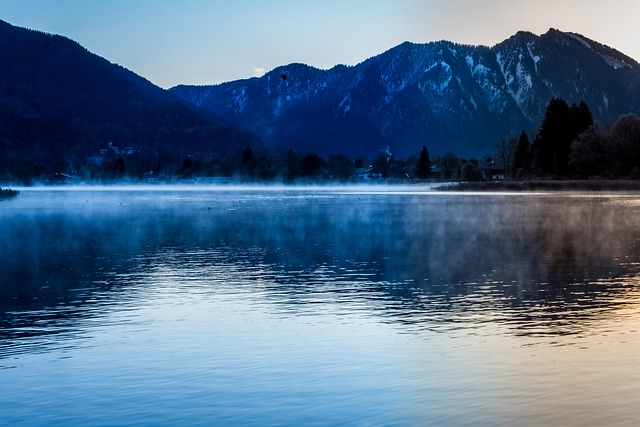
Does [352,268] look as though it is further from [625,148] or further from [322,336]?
[625,148]

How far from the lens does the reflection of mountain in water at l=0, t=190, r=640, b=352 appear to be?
2820 cm

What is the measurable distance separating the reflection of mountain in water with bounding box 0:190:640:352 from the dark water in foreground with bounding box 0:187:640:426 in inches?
6.7

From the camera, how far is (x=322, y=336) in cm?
2372

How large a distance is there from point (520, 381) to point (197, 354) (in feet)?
26.5

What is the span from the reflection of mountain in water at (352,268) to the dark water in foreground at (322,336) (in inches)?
6.7

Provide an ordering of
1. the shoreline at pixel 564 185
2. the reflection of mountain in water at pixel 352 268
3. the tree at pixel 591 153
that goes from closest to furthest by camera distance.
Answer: the reflection of mountain in water at pixel 352 268 → the shoreline at pixel 564 185 → the tree at pixel 591 153

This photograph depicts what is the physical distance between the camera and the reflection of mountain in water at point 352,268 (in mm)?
28203

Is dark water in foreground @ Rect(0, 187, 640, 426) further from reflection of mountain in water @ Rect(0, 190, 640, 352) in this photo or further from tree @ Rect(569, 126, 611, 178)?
tree @ Rect(569, 126, 611, 178)

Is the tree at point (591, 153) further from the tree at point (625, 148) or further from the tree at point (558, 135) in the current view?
the tree at point (558, 135)

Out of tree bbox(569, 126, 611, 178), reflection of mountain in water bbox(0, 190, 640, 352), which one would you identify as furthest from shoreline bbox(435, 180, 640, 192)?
reflection of mountain in water bbox(0, 190, 640, 352)

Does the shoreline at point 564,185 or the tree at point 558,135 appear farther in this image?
the tree at point 558,135

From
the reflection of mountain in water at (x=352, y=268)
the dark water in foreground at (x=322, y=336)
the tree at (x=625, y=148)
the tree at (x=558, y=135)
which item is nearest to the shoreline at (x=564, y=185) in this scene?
the tree at (x=558, y=135)

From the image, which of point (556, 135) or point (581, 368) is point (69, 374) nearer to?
point (581, 368)

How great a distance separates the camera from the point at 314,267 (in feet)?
135
